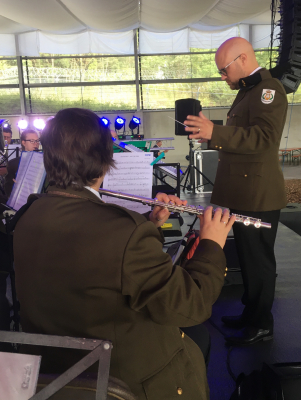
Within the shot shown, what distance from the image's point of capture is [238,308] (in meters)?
2.57

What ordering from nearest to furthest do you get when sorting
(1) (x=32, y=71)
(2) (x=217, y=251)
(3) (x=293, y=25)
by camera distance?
1. (2) (x=217, y=251)
2. (3) (x=293, y=25)
3. (1) (x=32, y=71)

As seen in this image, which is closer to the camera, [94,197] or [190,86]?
[94,197]

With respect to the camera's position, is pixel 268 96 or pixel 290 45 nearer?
pixel 268 96

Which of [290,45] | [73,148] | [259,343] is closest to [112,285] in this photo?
[73,148]

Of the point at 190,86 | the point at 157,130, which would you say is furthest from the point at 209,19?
the point at 157,130

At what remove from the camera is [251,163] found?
1956 millimetres

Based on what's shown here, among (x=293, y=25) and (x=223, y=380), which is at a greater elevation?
(x=293, y=25)

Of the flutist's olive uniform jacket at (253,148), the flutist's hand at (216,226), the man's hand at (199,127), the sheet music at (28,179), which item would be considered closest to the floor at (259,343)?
the flutist's olive uniform jacket at (253,148)

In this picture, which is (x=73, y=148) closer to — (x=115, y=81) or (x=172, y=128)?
(x=172, y=128)

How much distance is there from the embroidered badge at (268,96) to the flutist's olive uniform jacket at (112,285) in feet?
3.94

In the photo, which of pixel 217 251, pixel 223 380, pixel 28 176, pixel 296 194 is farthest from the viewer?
pixel 296 194

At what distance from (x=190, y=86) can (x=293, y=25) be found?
8.78 metres

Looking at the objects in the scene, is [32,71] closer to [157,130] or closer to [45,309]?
[157,130]

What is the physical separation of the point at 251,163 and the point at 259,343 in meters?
1.10
